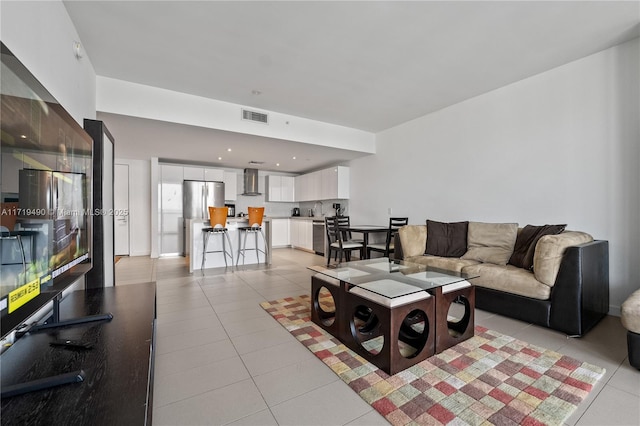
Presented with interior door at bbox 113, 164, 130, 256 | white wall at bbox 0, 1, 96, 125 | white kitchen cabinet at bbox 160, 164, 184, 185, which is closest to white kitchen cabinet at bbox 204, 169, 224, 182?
white kitchen cabinet at bbox 160, 164, 184, 185

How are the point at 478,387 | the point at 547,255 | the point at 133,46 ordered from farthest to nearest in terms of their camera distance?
the point at 133,46 → the point at 547,255 → the point at 478,387

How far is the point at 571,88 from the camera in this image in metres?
3.18

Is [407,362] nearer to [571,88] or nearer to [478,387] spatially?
[478,387]

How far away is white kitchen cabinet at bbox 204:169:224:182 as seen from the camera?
7.11 m

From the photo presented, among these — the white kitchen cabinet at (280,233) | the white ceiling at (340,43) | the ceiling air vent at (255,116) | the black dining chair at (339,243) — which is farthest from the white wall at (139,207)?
the black dining chair at (339,243)

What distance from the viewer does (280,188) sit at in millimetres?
8312

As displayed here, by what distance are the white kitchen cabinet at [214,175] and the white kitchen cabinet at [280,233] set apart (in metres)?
1.83

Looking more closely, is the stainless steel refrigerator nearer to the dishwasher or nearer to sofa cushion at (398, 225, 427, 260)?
the dishwasher

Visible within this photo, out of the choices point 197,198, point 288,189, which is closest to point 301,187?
point 288,189

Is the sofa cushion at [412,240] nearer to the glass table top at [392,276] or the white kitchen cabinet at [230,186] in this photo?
the glass table top at [392,276]

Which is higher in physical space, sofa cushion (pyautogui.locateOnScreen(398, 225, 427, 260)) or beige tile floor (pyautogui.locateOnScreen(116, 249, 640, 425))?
sofa cushion (pyautogui.locateOnScreen(398, 225, 427, 260))

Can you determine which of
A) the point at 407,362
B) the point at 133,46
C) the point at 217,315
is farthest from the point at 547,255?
the point at 133,46

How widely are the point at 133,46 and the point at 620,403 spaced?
180 inches

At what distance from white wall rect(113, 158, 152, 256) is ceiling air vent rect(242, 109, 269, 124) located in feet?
12.3
